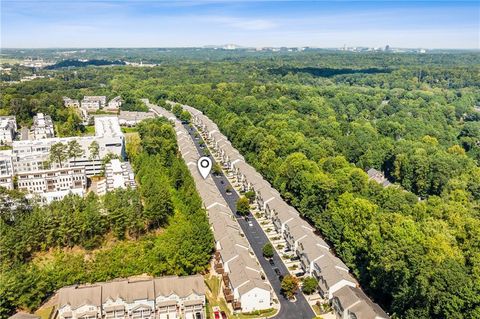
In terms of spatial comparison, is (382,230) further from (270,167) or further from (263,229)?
(270,167)

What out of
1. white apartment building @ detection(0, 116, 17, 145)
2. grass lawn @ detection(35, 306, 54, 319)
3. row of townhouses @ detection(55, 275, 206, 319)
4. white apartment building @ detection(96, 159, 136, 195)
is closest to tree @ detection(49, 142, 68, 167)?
white apartment building @ detection(96, 159, 136, 195)

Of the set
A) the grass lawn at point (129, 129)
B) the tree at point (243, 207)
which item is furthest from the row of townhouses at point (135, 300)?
the grass lawn at point (129, 129)

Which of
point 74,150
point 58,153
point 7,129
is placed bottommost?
point 58,153

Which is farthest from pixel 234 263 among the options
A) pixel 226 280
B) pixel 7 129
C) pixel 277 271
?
pixel 7 129

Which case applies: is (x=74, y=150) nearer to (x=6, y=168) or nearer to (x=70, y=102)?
(x=6, y=168)

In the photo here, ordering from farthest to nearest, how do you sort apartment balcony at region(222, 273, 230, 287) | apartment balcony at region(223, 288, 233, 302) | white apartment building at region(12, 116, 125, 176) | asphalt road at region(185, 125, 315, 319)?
white apartment building at region(12, 116, 125, 176), apartment balcony at region(222, 273, 230, 287), apartment balcony at region(223, 288, 233, 302), asphalt road at region(185, 125, 315, 319)

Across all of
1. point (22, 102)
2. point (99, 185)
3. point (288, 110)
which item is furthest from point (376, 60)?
point (99, 185)

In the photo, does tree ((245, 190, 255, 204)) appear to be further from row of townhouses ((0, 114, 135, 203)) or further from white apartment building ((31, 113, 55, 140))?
white apartment building ((31, 113, 55, 140))
